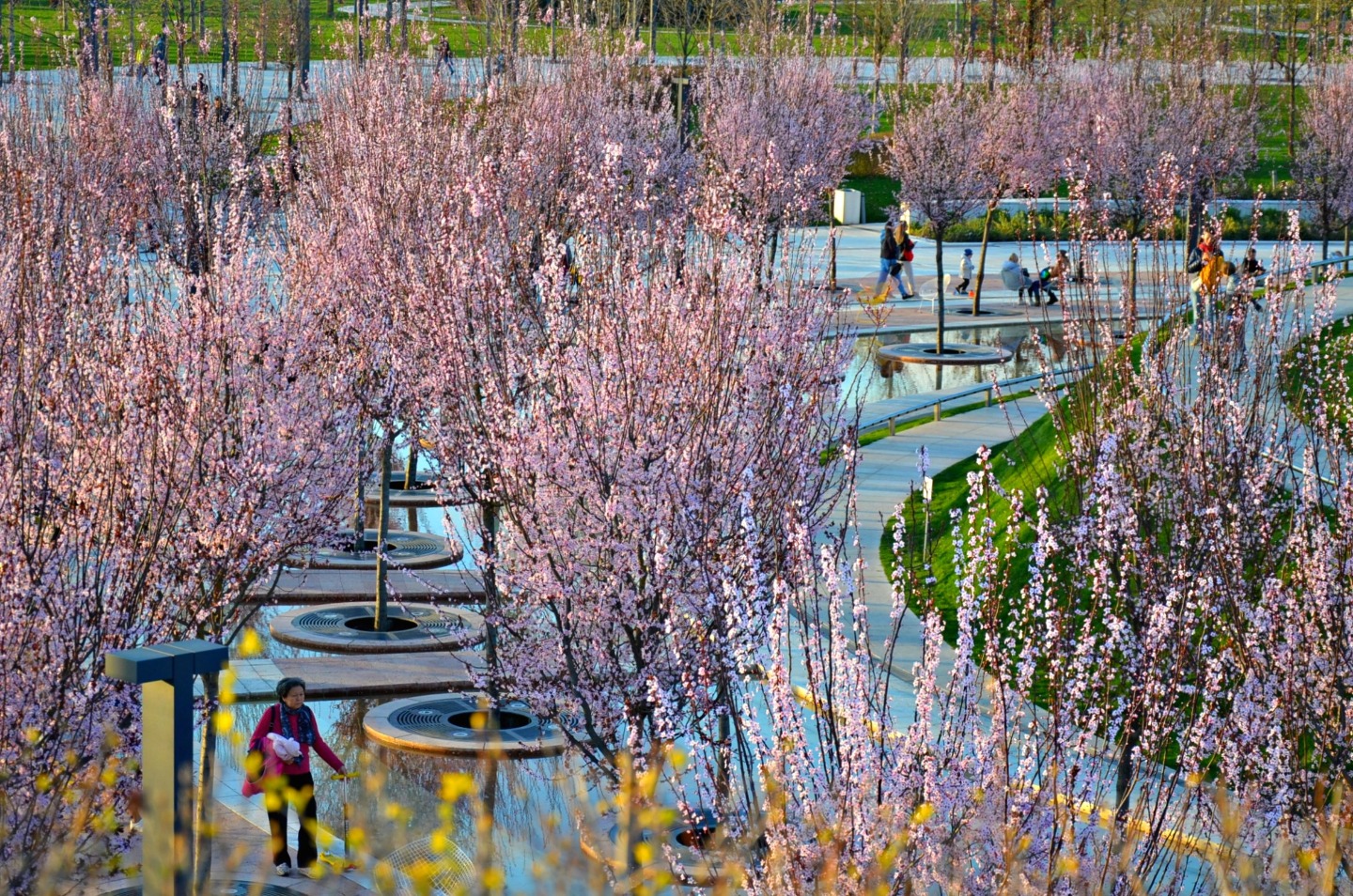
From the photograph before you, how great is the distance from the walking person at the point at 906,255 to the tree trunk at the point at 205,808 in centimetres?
2753

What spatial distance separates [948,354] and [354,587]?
16.6 meters

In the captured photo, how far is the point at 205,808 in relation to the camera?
283 inches

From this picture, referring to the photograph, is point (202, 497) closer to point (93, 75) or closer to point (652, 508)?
point (652, 508)

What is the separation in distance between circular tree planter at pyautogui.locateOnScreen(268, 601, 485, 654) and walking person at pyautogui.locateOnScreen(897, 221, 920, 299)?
21544 mm

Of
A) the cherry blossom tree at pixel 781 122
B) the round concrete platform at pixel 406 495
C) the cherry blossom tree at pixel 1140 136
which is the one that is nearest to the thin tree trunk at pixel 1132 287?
the round concrete platform at pixel 406 495

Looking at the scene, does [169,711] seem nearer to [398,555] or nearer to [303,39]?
[398,555]

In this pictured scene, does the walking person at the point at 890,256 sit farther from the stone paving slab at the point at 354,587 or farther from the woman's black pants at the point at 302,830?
the woman's black pants at the point at 302,830

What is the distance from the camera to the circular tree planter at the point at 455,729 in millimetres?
13969

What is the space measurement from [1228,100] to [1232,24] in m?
39.0

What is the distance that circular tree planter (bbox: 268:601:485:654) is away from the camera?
54.7ft

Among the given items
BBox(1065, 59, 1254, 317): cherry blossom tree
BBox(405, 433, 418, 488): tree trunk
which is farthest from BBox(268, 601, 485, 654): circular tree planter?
BBox(1065, 59, 1254, 317): cherry blossom tree

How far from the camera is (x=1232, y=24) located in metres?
83.7

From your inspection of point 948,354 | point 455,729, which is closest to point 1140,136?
point 948,354

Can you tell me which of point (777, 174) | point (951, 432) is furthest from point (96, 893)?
point (777, 174)
